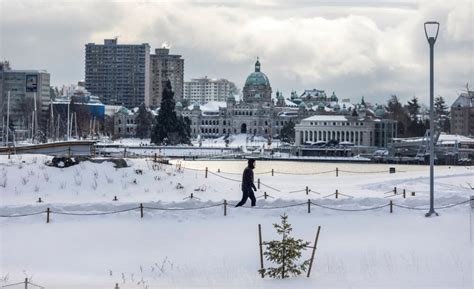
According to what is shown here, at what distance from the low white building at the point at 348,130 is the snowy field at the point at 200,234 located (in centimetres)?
11876

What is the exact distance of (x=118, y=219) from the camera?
20781 millimetres

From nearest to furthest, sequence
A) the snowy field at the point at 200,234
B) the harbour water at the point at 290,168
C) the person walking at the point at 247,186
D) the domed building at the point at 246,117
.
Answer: the snowy field at the point at 200,234, the person walking at the point at 247,186, the harbour water at the point at 290,168, the domed building at the point at 246,117

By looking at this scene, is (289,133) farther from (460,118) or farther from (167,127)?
(167,127)

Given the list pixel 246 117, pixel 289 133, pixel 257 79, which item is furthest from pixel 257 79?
pixel 289 133

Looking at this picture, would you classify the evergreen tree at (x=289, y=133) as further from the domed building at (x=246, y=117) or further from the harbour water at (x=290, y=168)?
the harbour water at (x=290, y=168)

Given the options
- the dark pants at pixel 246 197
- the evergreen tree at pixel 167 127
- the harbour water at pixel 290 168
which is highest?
the evergreen tree at pixel 167 127

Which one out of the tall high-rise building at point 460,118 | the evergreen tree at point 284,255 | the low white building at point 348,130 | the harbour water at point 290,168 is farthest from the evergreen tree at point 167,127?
the evergreen tree at point 284,255

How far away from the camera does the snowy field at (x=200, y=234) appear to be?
1599 centimetres

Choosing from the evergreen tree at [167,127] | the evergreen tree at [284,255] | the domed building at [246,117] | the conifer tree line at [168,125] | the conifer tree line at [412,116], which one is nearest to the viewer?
the evergreen tree at [284,255]

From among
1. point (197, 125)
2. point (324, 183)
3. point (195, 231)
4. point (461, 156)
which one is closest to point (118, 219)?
point (195, 231)

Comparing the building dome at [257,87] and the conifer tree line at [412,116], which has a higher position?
the building dome at [257,87]

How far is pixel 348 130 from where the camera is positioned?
146 metres

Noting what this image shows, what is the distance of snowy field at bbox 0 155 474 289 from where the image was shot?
16.0m

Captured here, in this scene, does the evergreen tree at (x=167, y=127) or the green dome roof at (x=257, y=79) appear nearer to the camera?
the evergreen tree at (x=167, y=127)
